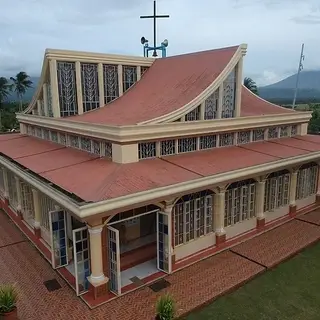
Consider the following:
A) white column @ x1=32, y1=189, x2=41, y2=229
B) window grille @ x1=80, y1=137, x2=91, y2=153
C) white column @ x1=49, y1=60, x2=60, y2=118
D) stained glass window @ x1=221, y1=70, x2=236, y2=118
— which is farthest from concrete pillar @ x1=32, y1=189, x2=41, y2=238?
stained glass window @ x1=221, y1=70, x2=236, y2=118

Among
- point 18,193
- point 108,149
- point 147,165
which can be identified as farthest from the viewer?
point 18,193

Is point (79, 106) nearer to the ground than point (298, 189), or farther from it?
farther from it

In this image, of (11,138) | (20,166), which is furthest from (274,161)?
(11,138)

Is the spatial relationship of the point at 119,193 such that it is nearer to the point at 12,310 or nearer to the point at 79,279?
the point at 79,279

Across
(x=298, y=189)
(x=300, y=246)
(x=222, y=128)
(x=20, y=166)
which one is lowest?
(x=300, y=246)

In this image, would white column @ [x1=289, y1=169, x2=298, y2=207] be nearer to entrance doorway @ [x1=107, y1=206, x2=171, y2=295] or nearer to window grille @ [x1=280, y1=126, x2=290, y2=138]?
window grille @ [x1=280, y1=126, x2=290, y2=138]

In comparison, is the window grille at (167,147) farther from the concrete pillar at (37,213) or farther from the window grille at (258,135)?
the concrete pillar at (37,213)

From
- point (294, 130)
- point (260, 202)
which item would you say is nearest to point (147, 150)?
point (260, 202)

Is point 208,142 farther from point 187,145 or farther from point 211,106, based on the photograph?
point 211,106
